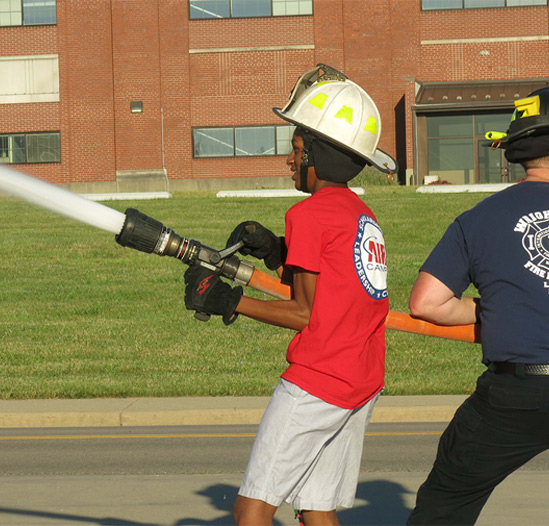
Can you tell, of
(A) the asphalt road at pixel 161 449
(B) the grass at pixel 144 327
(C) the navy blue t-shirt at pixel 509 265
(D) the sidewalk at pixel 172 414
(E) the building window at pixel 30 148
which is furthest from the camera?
(E) the building window at pixel 30 148

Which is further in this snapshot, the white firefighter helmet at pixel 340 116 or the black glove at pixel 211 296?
the white firefighter helmet at pixel 340 116

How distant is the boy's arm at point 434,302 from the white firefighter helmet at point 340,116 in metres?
0.54

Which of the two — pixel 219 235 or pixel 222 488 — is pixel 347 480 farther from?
pixel 219 235

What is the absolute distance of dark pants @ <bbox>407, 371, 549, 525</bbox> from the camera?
3.44 meters

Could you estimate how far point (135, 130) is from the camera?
41219 mm

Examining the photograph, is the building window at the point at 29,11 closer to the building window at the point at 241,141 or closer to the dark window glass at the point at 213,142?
the dark window glass at the point at 213,142

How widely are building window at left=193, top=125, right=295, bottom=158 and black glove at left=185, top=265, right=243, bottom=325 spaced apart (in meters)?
37.4

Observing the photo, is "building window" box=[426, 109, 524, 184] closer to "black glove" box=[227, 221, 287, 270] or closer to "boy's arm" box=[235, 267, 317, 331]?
"black glove" box=[227, 221, 287, 270]

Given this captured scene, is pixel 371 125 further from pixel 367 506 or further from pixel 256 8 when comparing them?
pixel 256 8

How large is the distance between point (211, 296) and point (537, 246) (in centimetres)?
118

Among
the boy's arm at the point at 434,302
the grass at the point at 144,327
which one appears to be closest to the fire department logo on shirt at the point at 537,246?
the boy's arm at the point at 434,302

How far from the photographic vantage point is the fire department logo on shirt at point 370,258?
361 cm

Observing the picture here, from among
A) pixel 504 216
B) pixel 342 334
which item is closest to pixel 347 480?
pixel 342 334

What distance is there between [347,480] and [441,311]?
30.2 inches
